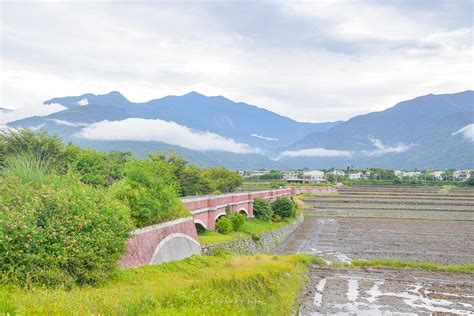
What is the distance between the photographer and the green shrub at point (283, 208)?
221 feet

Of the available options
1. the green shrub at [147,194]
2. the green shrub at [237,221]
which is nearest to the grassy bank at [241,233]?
the green shrub at [237,221]

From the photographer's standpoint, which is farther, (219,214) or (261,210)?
(261,210)

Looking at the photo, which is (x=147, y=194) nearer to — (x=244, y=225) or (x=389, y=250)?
(x=244, y=225)

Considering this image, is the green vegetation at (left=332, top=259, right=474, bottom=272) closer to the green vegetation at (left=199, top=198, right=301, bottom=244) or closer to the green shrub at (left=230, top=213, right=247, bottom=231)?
the green vegetation at (left=199, top=198, right=301, bottom=244)

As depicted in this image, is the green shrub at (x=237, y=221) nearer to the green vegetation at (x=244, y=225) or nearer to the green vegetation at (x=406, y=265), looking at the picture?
the green vegetation at (x=244, y=225)

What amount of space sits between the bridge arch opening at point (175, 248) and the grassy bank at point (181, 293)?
1138mm

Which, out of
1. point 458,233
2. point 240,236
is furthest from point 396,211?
point 240,236

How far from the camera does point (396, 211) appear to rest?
87.2m

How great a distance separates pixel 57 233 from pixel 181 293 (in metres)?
5.19

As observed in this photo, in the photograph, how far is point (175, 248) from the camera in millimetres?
30172

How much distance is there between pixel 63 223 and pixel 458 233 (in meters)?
54.1

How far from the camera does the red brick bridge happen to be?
81.4ft

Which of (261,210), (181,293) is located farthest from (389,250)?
(181,293)

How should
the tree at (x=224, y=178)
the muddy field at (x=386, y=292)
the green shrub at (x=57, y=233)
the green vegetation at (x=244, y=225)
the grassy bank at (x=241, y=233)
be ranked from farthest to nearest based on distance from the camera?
1. the tree at (x=224, y=178)
2. the green vegetation at (x=244, y=225)
3. the grassy bank at (x=241, y=233)
4. the muddy field at (x=386, y=292)
5. the green shrub at (x=57, y=233)
